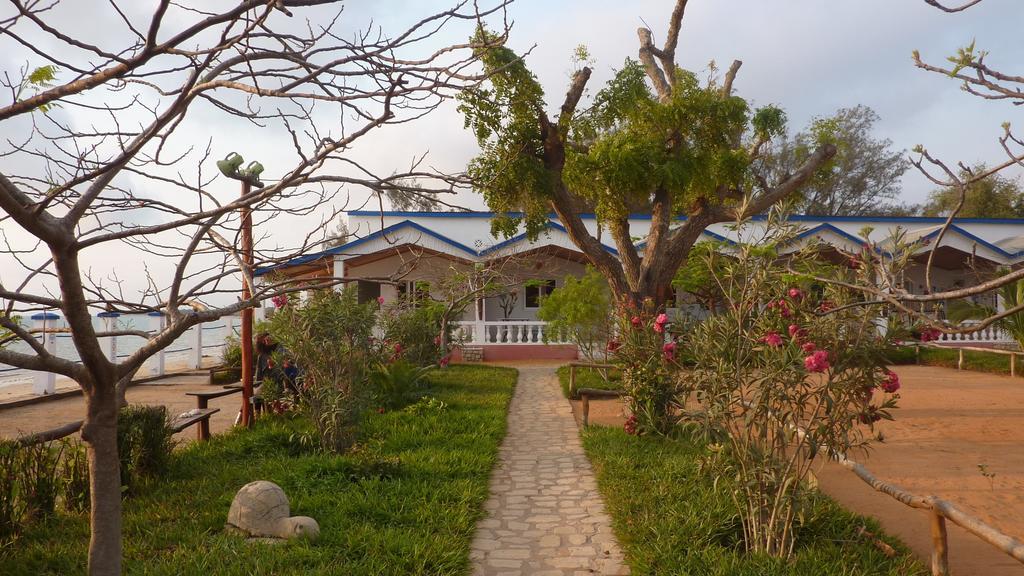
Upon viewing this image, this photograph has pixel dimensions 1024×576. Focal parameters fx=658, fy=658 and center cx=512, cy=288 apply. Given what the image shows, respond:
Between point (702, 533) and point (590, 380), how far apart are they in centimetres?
883

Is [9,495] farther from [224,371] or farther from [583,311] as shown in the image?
[224,371]

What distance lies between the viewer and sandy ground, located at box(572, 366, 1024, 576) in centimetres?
527

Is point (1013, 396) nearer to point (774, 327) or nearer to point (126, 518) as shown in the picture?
point (774, 327)

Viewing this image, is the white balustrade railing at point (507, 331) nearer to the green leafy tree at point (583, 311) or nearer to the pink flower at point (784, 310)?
the green leafy tree at point (583, 311)

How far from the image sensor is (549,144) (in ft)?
41.9

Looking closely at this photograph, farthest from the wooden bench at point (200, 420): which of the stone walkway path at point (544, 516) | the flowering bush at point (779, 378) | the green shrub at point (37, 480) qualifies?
the flowering bush at point (779, 378)

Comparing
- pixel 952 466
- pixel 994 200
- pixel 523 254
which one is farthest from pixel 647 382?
pixel 994 200

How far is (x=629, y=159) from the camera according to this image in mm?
11961

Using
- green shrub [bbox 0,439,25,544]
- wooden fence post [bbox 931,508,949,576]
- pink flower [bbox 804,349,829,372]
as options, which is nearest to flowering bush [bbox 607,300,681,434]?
wooden fence post [bbox 931,508,949,576]

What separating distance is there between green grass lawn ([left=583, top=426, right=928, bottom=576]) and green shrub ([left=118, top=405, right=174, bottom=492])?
434 cm

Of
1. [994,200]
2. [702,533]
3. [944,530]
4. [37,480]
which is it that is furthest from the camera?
[994,200]

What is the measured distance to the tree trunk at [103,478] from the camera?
3.10 metres

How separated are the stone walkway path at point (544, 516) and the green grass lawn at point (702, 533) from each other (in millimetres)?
180

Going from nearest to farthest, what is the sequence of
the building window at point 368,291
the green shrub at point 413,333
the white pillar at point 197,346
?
the green shrub at point 413,333 → the white pillar at point 197,346 → the building window at point 368,291
